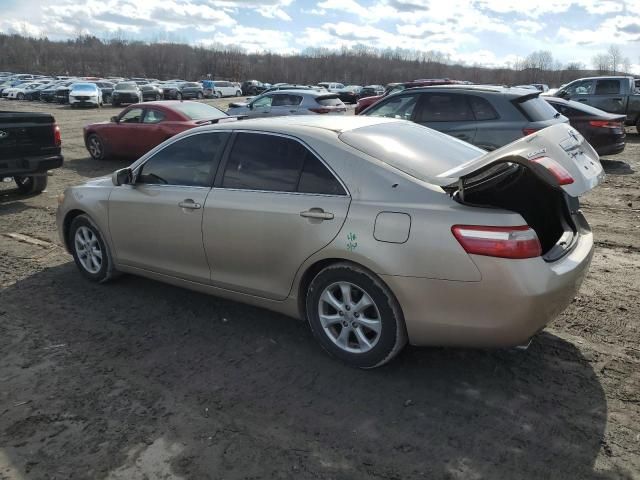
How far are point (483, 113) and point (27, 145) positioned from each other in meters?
7.13

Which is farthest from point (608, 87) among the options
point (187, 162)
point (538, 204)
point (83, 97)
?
point (83, 97)

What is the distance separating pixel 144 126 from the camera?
12164 mm

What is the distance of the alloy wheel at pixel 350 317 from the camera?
3527mm

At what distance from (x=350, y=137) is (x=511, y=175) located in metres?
1.09

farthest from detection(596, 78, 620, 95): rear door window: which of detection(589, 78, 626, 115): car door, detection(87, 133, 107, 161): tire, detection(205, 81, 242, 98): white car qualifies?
detection(205, 81, 242, 98): white car

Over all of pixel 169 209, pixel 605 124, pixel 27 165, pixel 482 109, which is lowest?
pixel 27 165

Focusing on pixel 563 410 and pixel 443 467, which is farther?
pixel 563 410

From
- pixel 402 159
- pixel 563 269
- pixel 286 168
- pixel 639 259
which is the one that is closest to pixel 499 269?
pixel 563 269

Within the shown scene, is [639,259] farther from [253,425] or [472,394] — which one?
[253,425]

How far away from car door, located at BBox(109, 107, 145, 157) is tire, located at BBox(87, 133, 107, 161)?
0.21 m

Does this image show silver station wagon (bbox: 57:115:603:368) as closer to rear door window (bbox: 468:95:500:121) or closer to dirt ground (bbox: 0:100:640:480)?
dirt ground (bbox: 0:100:640:480)

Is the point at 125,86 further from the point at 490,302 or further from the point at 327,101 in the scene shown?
the point at 490,302

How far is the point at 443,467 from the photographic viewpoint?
2.74 m

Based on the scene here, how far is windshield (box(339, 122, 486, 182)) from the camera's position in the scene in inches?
142
